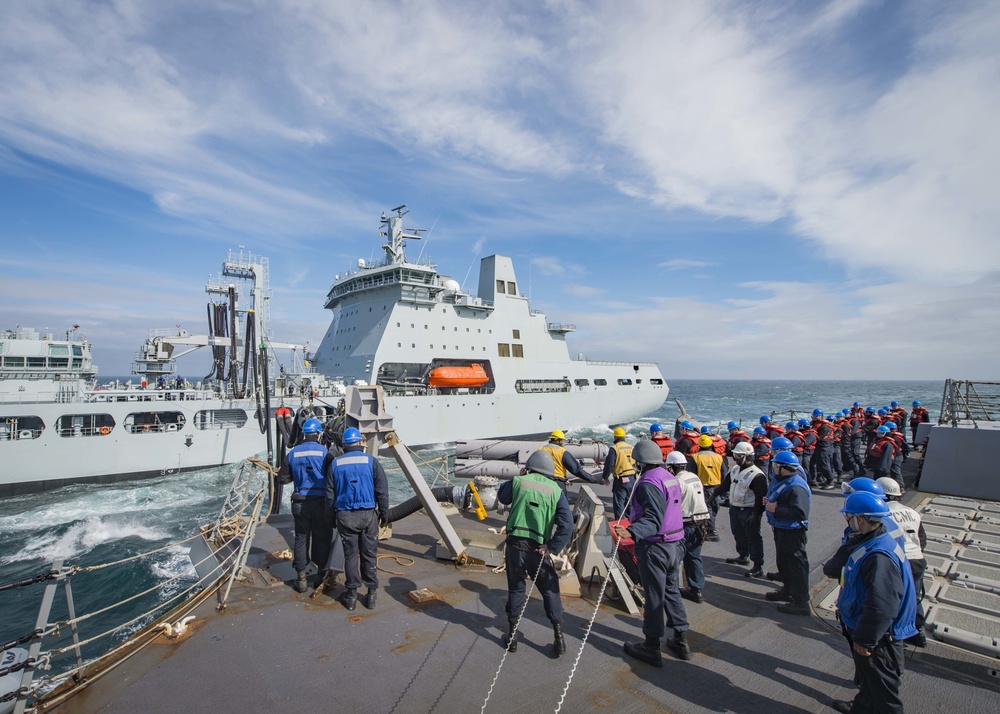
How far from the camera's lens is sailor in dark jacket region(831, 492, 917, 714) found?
2561mm

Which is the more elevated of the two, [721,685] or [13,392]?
[13,392]

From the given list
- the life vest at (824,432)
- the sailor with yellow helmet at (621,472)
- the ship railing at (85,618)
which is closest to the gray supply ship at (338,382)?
the ship railing at (85,618)

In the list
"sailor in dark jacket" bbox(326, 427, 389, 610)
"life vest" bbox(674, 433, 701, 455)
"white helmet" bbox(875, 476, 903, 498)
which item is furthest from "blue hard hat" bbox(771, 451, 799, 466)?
"sailor in dark jacket" bbox(326, 427, 389, 610)

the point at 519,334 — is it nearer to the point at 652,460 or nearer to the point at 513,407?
the point at 513,407

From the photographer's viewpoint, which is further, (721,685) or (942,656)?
(942,656)

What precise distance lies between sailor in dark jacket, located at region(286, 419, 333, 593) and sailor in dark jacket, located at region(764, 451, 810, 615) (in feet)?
14.0

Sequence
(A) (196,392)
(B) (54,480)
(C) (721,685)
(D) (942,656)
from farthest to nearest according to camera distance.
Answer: (A) (196,392)
(B) (54,480)
(D) (942,656)
(C) (721,685)

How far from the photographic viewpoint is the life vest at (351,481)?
→ 4.44 meters

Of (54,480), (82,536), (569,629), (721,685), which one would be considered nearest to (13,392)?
(54,480)

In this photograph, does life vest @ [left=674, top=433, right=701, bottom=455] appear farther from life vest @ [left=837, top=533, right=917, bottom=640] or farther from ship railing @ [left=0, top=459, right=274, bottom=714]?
ship railing @ [left=0, top=459, right=274, bottom=714]

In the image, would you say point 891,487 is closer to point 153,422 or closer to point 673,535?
point 673,535

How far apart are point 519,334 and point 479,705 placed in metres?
24.9

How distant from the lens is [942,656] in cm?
365

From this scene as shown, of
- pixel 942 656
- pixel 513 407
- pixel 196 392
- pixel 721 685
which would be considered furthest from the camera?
pixel 513 407
